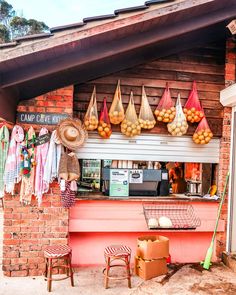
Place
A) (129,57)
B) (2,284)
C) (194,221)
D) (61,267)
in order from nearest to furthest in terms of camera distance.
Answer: (2,284) < (61,267) < (129,57) < (194,221)

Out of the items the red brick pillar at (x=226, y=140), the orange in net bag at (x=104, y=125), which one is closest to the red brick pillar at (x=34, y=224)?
the orange in net bag at (x=104, y=125)

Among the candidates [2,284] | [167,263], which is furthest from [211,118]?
[2,284]

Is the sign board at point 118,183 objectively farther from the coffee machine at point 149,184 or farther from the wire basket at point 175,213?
the wire basket at point 175,213

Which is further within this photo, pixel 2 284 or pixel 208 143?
pixel 208 143

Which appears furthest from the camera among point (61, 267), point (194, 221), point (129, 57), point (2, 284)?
point (194, 221)

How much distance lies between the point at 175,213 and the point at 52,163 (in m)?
2.14

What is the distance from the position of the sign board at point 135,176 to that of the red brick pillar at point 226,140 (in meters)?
1.37

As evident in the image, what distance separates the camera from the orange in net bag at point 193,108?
187 inches

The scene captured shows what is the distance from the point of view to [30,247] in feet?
13.7

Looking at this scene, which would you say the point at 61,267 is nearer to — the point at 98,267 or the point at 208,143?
the point at 98,267

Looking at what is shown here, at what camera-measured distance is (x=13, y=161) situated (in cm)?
404

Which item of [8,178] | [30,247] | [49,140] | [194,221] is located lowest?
[30,247]

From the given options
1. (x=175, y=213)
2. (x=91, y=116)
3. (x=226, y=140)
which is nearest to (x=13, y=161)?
(x=91, y=116)

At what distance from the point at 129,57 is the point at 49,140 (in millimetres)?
1691
